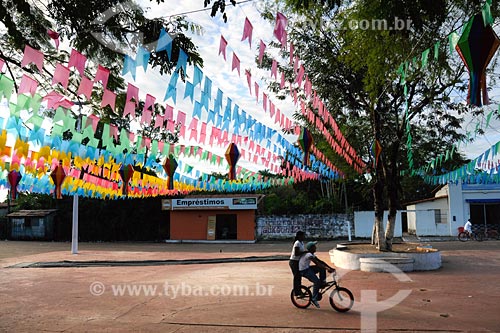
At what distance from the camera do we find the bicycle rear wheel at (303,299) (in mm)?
7816

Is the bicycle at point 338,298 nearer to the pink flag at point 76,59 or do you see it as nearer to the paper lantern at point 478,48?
the paper lantern at point 478,48

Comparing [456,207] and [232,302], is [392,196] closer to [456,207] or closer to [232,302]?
[232,302]

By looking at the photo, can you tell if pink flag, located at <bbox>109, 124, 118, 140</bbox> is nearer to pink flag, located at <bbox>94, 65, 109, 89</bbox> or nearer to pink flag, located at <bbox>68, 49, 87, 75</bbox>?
pink flag, located at <bbox>94, 65, 109, 89</bbox>

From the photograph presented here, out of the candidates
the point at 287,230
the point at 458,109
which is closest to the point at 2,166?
the point at 458,109

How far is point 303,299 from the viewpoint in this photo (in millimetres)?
7910

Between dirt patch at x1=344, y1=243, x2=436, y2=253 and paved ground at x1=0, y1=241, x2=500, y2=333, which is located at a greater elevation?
dirt patch at x1=344, y1=243, x2=436, y2=253

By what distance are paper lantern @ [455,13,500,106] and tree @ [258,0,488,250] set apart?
4.15 metres

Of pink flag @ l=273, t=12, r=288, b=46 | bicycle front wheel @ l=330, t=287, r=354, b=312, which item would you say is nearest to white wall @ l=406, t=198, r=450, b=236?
bicycle front wheel @ l=330, t=287, r=354, b=312

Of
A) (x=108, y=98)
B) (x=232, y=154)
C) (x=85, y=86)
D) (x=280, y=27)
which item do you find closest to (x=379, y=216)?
(x=232, y=154)

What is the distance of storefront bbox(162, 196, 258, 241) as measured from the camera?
29609mm

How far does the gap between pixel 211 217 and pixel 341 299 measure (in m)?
23.2

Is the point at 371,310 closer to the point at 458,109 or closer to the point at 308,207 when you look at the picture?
the point at 458,109

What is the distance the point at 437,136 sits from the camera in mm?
18984

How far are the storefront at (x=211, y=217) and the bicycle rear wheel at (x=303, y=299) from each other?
70.0 ft
